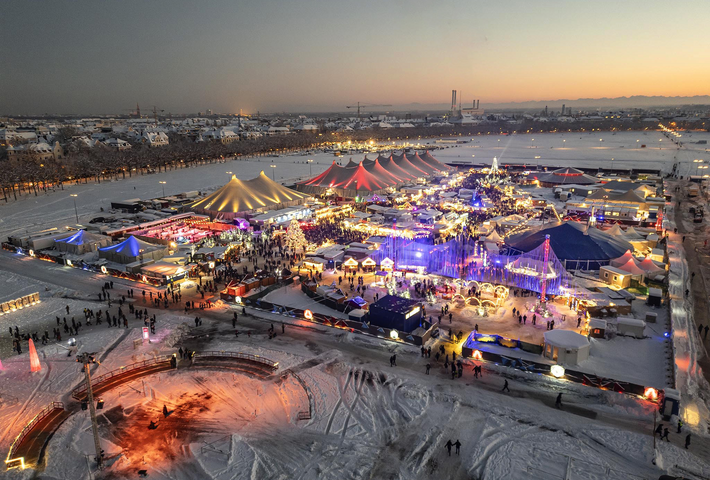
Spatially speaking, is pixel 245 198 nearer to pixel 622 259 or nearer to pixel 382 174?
pixel 382 174

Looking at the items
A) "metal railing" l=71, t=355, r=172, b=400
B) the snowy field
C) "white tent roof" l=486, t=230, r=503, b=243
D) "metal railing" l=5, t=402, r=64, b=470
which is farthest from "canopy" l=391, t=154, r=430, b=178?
"metal railing" l=5, t=402, r=64, b=470

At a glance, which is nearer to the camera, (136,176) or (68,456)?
(68,456)

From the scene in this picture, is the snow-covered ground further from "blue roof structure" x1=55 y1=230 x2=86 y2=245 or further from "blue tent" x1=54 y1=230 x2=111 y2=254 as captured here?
"blue roof structure" x1=55 y1=230 x2=86 y2=245

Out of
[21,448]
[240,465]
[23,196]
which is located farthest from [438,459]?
[23,196]

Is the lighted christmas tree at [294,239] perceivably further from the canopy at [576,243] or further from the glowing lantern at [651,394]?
the glowing lantern at [651,394]

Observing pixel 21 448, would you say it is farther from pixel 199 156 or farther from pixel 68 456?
pixel 199 156
